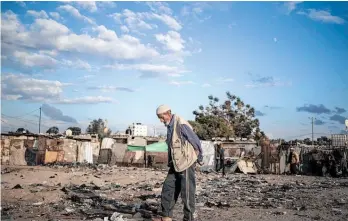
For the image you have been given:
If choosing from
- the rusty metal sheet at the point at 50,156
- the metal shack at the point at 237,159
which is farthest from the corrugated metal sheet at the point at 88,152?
the metal shack at the point at 237,159

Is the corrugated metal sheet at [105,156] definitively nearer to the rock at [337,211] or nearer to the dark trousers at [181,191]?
A: the rock at [337,211]

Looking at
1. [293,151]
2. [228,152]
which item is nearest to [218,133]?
[228,152]

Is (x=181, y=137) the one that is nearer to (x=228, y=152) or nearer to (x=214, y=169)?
(x=214, y=169)

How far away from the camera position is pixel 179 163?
4312 mm

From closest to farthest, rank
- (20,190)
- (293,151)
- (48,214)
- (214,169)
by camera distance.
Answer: (48,214) < (20,190) < (293,151) < (214,169)

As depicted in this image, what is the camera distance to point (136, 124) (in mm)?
50875

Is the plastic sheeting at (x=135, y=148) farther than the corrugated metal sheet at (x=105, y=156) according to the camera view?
No

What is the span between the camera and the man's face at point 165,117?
14.7 ft

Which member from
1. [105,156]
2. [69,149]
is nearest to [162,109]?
[105,156]

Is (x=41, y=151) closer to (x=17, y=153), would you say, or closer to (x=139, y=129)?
Result: (x=17, y=153)

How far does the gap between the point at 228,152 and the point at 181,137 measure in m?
18.1

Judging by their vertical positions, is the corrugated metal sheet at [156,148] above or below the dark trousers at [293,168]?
above

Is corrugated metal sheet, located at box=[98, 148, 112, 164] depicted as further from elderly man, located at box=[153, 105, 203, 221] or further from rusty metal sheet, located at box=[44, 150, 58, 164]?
elderly man, located at box=[153, 105, 203, 221]

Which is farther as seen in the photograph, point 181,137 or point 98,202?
point 98,202
